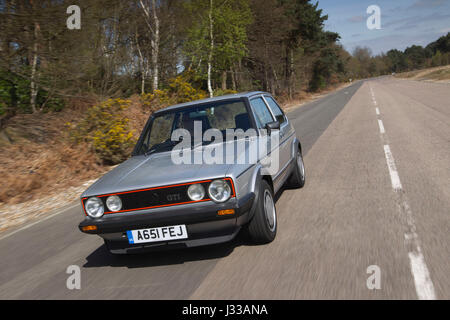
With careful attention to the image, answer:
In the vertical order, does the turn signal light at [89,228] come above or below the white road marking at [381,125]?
above

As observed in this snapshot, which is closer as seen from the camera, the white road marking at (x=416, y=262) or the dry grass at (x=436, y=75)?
the white road marking at (x=416, y=262)

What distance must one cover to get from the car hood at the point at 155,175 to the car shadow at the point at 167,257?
0.71 metres

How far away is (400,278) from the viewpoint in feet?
10.3

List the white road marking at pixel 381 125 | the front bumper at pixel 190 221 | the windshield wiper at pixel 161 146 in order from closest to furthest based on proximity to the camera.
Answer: the front bumper at pixel 190 221
the windshield wiper at pixel 161 146
the white road marking at pixel 381 125

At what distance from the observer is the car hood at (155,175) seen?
3.69 meters

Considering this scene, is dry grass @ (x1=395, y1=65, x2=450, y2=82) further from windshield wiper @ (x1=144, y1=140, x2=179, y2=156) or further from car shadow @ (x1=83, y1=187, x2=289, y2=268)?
car shadow @ (x1=83, y1=187, x2=289, y2=268)

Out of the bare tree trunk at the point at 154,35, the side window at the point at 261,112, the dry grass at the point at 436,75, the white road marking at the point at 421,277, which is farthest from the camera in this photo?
the dry grass at the point at 436,75

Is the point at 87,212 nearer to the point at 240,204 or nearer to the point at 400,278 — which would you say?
the point at 240,204

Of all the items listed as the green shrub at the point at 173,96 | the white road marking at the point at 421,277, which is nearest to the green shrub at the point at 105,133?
the green shrub at the point at 173,96

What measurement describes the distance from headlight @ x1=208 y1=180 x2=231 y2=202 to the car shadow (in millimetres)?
671

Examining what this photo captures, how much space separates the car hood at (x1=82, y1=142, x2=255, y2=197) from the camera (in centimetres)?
369

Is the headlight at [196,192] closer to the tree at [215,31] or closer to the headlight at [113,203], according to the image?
the headlight at [113,203]

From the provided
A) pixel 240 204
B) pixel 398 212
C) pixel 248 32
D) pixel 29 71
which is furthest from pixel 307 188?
pixel 248 32
